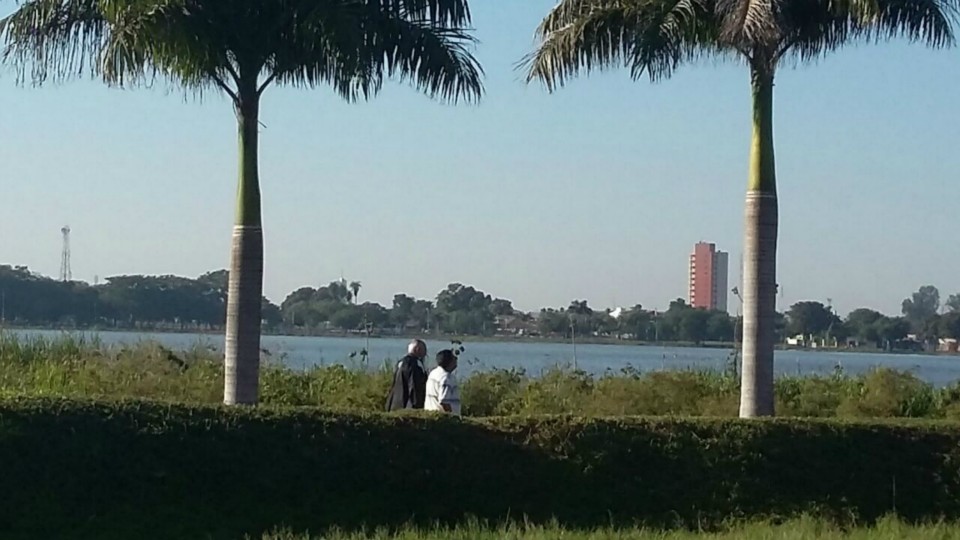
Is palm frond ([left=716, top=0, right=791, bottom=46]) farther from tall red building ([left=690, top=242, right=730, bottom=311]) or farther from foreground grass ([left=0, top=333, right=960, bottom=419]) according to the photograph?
tall red building ([left=690, top=242, right=730, bottom=311])

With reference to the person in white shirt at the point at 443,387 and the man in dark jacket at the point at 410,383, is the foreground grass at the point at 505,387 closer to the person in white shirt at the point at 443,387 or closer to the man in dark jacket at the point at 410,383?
the man in dark jacket at the point at 410,383

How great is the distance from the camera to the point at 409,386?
51.3ft

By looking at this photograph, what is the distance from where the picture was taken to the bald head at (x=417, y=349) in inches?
615

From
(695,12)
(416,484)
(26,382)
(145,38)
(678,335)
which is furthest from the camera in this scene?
(678,335)

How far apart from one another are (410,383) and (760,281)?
163 inches

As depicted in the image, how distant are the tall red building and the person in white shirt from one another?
2677 cm

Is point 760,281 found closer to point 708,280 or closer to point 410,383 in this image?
point 410,383

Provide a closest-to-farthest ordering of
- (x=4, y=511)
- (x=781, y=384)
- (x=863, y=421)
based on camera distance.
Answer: (x=4, y=511)
(x=863, y=421)
(x=781, y=384)

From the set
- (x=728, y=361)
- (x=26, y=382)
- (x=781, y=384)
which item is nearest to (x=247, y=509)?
(x=26, y=382)

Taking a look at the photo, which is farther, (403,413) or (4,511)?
(403,413)

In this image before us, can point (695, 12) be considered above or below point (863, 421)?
above

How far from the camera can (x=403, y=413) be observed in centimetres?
1301

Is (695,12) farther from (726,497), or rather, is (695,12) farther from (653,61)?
(726,497)

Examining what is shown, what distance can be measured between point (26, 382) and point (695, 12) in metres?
10.2
